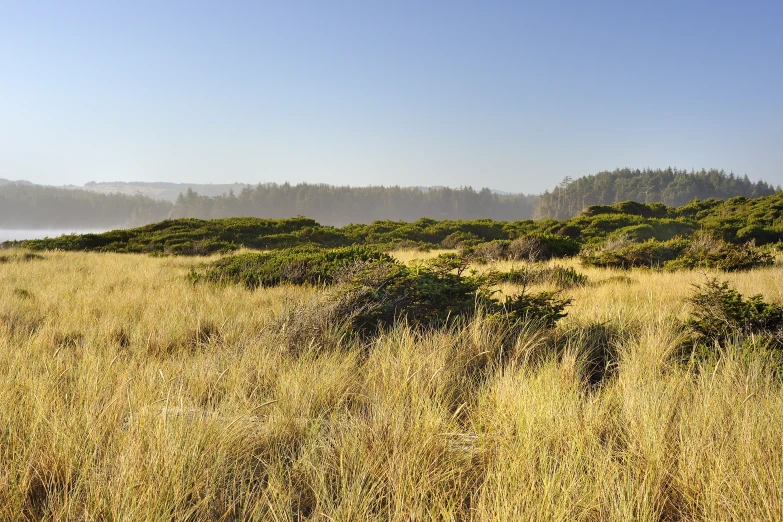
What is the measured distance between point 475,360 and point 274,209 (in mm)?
101132

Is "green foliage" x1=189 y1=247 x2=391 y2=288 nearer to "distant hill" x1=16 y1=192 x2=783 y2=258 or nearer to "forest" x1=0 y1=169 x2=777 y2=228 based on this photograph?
"distant hill" x1=16 y1=192 x2=783 y2=258

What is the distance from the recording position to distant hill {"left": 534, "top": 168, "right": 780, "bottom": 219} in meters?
96.3

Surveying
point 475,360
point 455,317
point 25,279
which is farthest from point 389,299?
point 25,279

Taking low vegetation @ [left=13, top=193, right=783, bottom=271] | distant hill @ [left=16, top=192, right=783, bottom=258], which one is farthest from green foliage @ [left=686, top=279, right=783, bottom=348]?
distant hill @ [left=16, top=192, right=783, bottom=258]

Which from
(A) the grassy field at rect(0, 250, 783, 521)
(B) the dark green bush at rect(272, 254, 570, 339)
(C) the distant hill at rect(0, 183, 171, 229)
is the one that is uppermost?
(C) the distant hill at rect(0, 183, 171, 229)

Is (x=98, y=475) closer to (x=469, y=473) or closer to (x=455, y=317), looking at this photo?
(x=469, y=473)

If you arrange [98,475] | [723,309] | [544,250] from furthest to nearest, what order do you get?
[544,250]
[723,309]
[98,475]

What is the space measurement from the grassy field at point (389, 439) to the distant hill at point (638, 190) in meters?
96.8

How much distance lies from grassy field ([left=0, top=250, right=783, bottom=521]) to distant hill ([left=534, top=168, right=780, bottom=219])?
96.8 metres

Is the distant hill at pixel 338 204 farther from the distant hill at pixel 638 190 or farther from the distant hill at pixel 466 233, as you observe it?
the distant hill at pixel 466 233

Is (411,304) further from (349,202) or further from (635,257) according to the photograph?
(349,202)

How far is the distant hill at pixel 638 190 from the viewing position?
96338mm

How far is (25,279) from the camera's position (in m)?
9.59

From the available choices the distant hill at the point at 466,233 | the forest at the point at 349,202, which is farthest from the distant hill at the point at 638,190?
the distant hill at the point at 466,233
